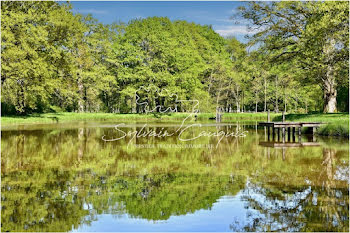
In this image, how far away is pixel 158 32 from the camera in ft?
218

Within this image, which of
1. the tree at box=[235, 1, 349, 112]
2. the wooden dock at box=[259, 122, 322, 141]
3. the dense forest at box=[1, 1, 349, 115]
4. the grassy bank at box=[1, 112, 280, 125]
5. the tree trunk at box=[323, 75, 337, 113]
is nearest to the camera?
the wooden dock at box=[259, 122, 322, 141]

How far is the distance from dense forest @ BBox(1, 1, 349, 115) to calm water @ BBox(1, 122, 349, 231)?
1806cm

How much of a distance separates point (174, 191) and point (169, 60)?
56891mm

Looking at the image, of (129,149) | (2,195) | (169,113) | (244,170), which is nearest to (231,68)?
(169,113)

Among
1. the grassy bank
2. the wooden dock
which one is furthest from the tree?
the grassy bank

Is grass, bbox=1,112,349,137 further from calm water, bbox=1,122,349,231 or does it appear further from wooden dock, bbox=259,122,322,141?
calm water, bbox=1,122,349,231

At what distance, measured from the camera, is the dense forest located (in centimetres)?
3406

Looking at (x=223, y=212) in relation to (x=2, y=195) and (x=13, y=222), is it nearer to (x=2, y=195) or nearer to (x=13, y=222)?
(x=13, y=222)

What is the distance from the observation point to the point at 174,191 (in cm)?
1023

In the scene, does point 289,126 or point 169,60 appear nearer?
point 289,126

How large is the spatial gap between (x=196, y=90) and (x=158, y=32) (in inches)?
448

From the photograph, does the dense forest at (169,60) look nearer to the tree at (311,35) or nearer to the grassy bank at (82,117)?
the tree at (311,35)

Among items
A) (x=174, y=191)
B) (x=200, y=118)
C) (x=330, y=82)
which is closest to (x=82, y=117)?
(x=200, y=118)

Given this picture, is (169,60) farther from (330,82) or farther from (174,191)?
(174,191)
